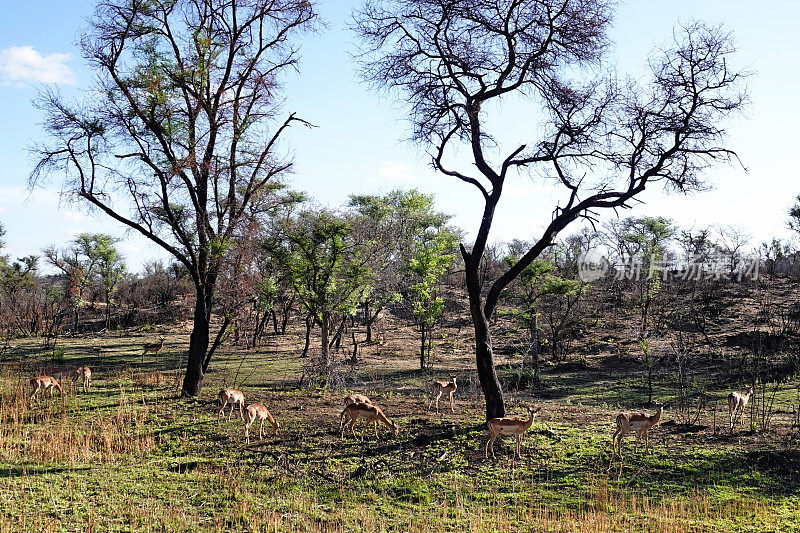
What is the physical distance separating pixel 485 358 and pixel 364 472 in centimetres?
432

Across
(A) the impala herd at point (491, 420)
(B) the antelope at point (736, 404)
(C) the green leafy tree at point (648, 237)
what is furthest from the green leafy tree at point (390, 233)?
(C) the green leafy tree at point (648, 237)

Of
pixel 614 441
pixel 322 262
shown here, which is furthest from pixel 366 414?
pixel 322 262

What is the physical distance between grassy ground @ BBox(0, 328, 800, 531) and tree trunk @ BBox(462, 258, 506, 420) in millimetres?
579

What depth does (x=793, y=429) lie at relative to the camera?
473 inches

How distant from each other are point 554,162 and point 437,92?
11.5 feet

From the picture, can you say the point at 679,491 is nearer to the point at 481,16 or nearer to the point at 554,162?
the point at 554,162

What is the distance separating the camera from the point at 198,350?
15.5 meters

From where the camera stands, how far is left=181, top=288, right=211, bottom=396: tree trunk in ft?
50.2

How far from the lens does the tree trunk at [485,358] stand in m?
12.1

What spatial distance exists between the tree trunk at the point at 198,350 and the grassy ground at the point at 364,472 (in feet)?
1.68

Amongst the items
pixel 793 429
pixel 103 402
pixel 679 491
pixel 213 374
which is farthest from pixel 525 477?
pixel 213 374

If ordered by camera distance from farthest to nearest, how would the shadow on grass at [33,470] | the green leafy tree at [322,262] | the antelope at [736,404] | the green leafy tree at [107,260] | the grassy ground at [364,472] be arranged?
the green leafy tree at [107,260], the green leafy tree at [322,262], the antelope at [736,404], the shadow on grass at [33,470], the grassy ground at [364,472]

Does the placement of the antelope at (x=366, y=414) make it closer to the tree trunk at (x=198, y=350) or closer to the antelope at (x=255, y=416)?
the antelope at (x=255, y=416)

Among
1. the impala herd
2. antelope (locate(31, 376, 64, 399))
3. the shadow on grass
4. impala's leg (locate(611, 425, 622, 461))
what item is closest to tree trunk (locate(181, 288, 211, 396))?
the impala herd
